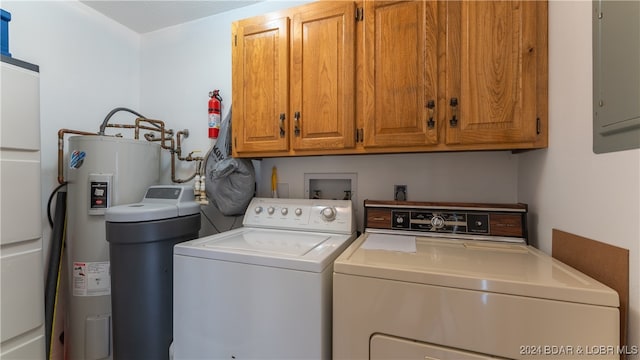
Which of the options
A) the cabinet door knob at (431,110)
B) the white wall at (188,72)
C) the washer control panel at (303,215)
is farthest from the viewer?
the white wall at (188,72)

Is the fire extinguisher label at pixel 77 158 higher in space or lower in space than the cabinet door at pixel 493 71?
lower

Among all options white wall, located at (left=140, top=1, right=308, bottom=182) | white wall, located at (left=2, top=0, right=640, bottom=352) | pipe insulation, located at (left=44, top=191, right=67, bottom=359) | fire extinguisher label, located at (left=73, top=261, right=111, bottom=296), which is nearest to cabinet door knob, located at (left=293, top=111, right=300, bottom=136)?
white wall, located at (left=2, top=0, right=640, bottom=352)

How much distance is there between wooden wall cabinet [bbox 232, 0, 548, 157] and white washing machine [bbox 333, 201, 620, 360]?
541mm

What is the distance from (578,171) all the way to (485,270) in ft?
1.56

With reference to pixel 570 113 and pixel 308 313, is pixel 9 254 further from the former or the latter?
pixel 570 113

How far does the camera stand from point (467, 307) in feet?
Result: 2.55

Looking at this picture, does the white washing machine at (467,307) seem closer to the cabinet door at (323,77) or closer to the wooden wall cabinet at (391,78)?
the wooden wall cabinet at (391,78)

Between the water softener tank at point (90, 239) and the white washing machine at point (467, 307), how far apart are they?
1519 millimetres

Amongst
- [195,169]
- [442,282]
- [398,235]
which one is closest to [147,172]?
[195,169]

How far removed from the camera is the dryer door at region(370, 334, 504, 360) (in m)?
0.78

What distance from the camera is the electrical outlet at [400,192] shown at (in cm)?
158

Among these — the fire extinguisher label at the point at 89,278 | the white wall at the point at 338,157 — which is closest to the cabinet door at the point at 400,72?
the white wall at the point at 338,157

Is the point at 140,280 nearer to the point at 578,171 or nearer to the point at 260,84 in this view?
the point at 260,84

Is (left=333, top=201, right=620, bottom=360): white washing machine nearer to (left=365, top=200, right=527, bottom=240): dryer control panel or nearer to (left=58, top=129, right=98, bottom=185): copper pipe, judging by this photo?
(left=365, top=200, right=527, bottom=240): dryer control panel
